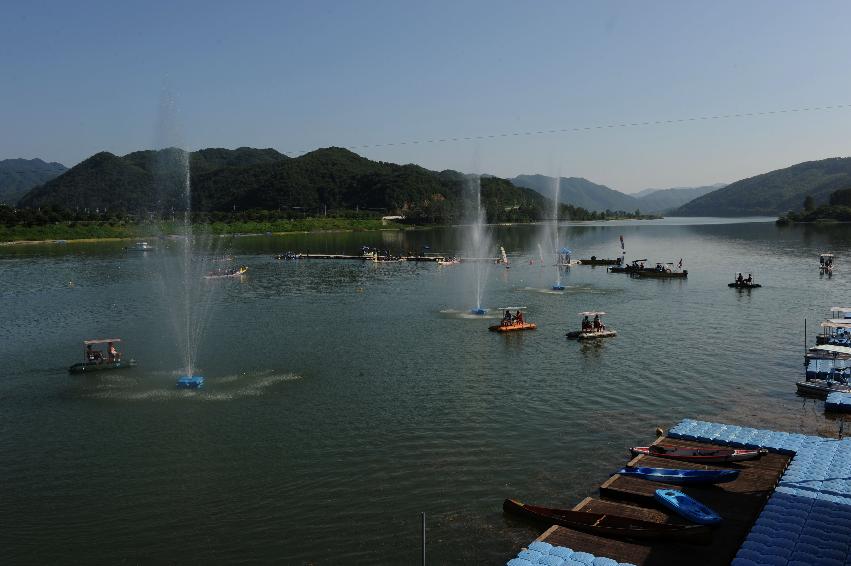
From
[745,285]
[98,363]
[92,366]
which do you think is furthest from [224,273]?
[745,285]

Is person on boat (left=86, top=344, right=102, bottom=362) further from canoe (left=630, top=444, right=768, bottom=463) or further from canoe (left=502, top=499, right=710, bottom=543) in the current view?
canoe (left=630, top=444, right=768, bottom=463)

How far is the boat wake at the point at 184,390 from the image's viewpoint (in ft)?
125

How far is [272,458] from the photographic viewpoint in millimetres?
29406

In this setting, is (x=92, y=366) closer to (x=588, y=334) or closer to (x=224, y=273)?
(x=588, y=334)

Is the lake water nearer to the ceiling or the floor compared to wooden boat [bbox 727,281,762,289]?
nearer to the floor

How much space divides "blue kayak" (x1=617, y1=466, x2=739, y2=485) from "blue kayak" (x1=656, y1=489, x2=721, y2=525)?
1406mm

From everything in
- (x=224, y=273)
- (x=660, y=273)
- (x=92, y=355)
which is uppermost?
(x=660, y=273)

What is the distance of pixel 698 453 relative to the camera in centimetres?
2772

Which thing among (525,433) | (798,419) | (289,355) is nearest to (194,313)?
(289,355)

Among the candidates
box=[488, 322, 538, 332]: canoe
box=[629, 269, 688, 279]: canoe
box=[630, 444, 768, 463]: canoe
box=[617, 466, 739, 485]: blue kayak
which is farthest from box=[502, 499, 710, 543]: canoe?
box=[629, 269, 688, 279]: canoe

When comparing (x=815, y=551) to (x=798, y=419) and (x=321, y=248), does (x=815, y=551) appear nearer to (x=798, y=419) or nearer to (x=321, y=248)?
(x=798, y=419)

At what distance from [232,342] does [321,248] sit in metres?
121

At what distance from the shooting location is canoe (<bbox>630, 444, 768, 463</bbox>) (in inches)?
1073

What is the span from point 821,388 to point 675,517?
798 inches
